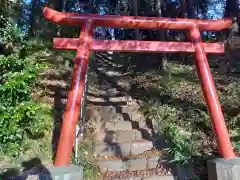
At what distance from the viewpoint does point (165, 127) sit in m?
6.72

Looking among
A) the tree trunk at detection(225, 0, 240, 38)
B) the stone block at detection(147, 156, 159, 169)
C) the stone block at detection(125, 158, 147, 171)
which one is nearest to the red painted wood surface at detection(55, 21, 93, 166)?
the stone block at detection(125, 158, 147, 171)

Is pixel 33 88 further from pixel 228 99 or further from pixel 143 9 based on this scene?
pixel 143 9

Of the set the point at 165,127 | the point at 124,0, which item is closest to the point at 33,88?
the point at 165,127

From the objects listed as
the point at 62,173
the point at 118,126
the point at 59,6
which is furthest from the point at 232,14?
the point at 62,173

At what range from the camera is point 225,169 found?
193 inches

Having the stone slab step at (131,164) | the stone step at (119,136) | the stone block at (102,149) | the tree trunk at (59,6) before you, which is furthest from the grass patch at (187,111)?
the tree trunk at (59,6)

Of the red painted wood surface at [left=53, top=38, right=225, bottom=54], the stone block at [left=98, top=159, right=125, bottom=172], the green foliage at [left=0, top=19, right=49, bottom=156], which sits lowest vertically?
the stone block at [left=98, top=159, right=125, bottom=172]

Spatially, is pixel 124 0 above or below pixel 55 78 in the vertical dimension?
above

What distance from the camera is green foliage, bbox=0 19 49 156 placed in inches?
221

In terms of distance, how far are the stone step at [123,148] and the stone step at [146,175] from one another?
25.5 inches

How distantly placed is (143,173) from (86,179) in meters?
1.18

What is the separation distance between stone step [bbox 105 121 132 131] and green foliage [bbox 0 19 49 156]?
5.92 feet

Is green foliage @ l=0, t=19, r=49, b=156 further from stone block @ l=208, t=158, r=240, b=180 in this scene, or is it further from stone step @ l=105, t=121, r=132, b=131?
stone block @ l=208, t=158, r=240, b=180

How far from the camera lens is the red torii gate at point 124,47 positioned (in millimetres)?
5020
